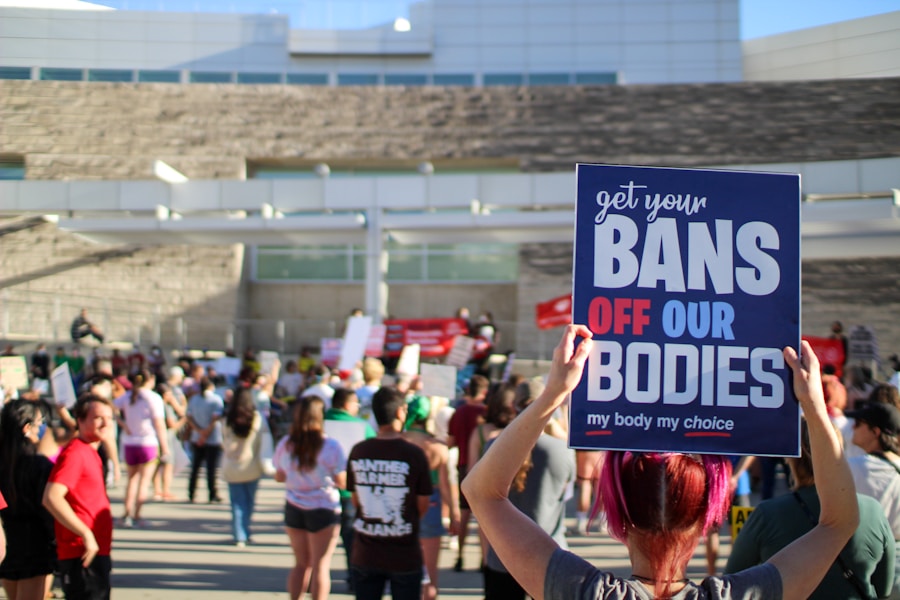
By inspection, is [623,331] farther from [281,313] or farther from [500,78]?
[500,78]

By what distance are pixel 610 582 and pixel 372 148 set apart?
29612 mm

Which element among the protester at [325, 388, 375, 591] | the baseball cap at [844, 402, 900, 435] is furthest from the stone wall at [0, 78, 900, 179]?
the baseball cap at [844, 402, 900, 435]

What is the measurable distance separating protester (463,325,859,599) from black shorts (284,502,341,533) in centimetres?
457

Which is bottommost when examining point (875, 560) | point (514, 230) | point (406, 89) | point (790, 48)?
point (875, 560)

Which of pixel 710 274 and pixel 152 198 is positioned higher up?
pixel 152 198

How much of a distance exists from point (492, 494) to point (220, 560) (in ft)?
25.9

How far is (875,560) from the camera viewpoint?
374 cm

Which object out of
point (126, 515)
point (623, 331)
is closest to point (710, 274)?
point (623, 331)

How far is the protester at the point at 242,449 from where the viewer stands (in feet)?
32.0

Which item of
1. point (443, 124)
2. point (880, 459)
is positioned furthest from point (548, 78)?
point (880, 459)

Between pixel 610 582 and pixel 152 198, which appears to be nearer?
pixel 610 582

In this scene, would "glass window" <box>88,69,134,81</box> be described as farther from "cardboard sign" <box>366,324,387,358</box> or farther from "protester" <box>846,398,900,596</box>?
"protester" <box>846,398,900,596</box>

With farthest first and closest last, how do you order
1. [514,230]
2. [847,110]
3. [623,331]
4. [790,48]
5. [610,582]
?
1. [790,48]
2. [847,110]
3. [514,230]
4. [623,331]
5. [610,582]

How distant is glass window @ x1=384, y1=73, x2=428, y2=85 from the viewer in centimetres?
3703
